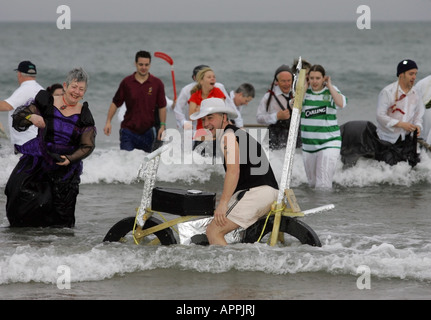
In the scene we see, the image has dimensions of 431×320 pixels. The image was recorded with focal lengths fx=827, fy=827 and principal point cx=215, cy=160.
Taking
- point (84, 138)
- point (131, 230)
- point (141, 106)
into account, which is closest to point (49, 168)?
point (84, 138)

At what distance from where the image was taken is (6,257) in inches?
279

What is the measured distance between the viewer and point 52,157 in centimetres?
800

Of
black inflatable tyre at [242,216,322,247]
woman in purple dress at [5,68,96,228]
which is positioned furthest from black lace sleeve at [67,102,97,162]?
black inflatable tyre at [242,216,322,247]

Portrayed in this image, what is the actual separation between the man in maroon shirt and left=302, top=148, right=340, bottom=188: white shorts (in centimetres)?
233

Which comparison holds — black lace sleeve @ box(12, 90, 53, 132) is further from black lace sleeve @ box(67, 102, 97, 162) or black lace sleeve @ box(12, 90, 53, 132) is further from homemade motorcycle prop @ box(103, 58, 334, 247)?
homemade motorcycle prop @ box(103, 58, 334, 247)

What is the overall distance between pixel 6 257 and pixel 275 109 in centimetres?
588

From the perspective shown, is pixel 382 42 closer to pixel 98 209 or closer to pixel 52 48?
pixel 52 48

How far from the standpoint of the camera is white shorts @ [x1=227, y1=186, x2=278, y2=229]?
6988mm

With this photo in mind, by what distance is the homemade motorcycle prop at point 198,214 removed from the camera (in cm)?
677

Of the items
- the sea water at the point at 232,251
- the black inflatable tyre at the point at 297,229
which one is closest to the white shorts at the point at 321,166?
the sea water at the point at 232,251

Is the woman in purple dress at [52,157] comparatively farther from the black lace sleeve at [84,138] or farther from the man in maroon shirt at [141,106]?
the man in maroon shirt at [141,106]

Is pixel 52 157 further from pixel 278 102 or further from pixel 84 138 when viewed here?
pixel 278 102

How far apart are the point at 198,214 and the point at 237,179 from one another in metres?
0.44
